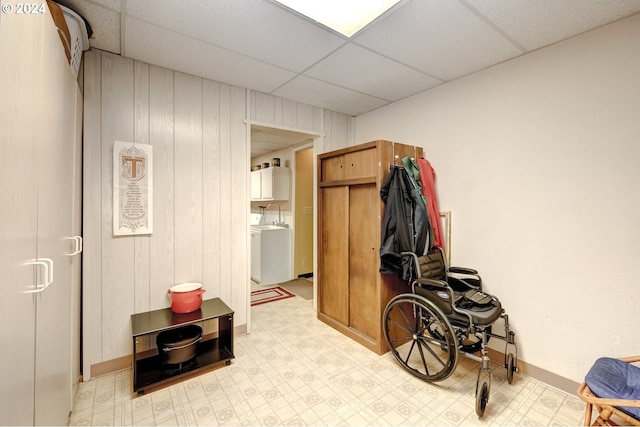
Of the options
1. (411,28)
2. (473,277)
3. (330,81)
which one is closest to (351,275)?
(473,277)

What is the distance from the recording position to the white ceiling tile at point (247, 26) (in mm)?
1647

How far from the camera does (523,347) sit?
216cm

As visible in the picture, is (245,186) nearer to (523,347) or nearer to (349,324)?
(349,324)

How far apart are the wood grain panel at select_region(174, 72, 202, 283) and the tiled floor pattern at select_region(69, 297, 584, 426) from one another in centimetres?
90

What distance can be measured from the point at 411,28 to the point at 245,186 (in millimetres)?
1934

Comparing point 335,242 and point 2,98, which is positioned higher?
point 2,98

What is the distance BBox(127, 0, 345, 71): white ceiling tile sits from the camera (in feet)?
5.41

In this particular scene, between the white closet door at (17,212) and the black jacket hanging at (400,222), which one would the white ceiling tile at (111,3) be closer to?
the white closet door at (17,212)

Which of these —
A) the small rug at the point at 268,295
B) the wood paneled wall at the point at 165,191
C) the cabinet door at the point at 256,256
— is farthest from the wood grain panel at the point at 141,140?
the cabinet door at the point at 256,256

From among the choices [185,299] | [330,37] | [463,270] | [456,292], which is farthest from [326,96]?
[185,299]

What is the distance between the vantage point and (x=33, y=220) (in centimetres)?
92

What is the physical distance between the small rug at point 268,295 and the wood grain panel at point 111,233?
1679 mm

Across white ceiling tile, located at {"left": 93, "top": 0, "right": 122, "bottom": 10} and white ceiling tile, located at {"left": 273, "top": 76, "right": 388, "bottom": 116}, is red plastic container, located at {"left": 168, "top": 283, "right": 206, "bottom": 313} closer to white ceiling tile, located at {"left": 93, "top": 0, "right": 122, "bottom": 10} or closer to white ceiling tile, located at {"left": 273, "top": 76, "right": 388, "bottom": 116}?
white ceiling tile, located at {"left": 93, "top": 0, "right": 122, "bottom": 10}

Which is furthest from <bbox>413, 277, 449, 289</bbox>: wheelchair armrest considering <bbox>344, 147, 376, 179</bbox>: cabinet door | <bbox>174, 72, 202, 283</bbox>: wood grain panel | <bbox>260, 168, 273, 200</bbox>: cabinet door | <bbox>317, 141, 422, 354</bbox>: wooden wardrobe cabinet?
<bbox>260, 168, 273, 200</bbox>: cabinet door
